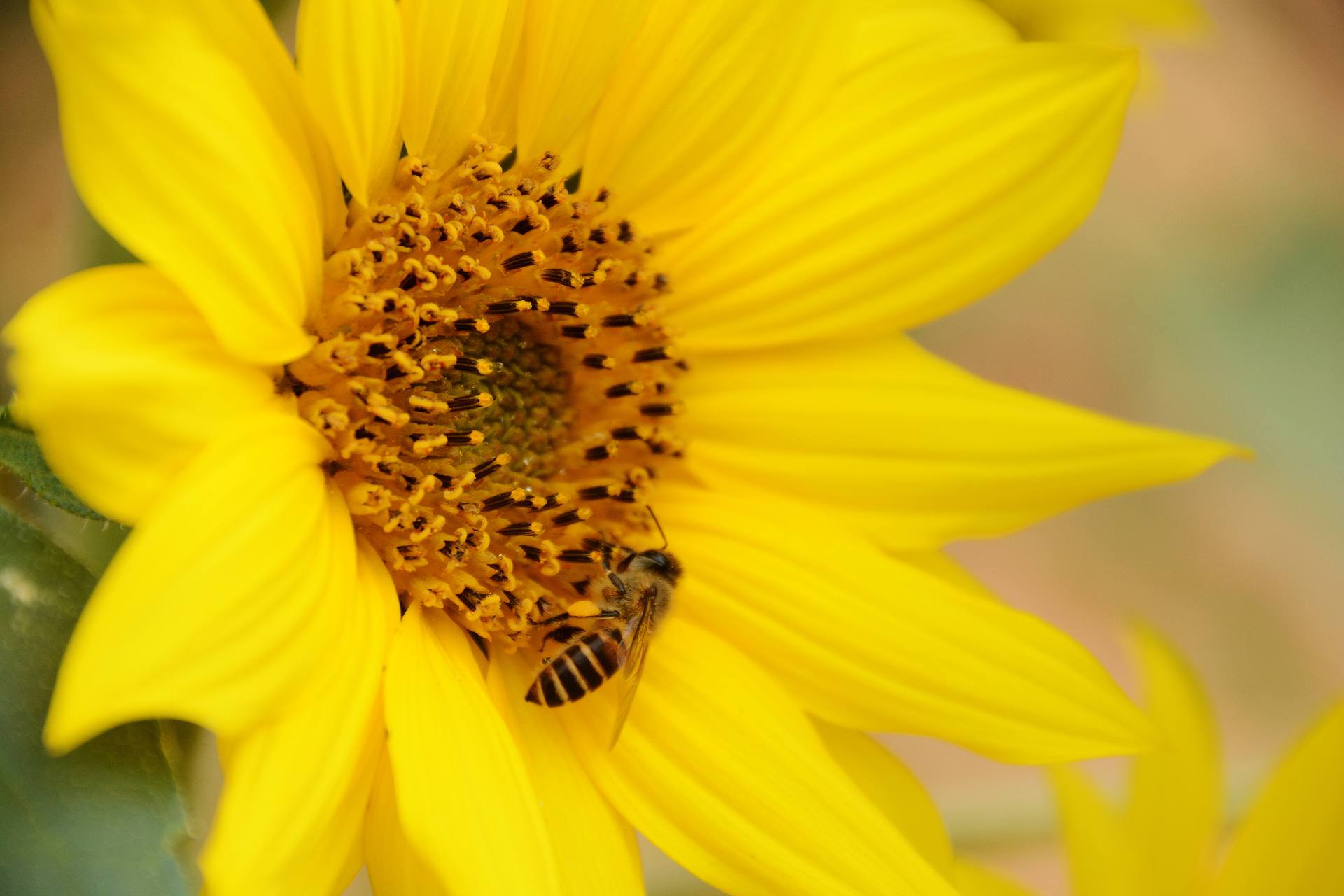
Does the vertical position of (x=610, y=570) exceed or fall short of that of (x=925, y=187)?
it falls short

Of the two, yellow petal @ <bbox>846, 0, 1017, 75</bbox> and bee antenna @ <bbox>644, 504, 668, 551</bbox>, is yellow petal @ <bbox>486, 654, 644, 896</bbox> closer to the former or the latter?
bee antenna @ <bbox>644, 504, 668, 551</bbox>

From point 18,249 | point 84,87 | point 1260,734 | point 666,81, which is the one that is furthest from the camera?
point 1260,734

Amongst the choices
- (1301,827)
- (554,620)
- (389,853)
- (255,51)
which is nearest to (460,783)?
(389,853)

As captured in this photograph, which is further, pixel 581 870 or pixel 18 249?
pixel 18 249

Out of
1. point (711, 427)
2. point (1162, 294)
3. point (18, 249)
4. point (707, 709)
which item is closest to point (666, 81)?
point (711, 427)

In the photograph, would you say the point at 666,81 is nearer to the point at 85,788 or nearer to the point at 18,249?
the point at 85,788

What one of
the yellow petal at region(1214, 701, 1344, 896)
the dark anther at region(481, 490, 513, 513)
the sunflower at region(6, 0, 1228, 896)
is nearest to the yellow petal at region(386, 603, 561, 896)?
the sunflower at region(6, 0, 1228, 896)

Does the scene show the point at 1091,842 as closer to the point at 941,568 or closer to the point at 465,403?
the point at 941,568
